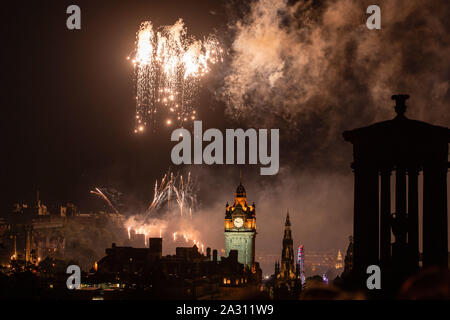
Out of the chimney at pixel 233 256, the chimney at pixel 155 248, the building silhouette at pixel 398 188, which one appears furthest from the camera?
the chimney at pixel 233 256

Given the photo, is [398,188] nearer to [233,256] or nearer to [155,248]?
[155,248]

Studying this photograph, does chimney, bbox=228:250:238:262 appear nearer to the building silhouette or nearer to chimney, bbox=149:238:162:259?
chimney, bbox=149:238:162:259

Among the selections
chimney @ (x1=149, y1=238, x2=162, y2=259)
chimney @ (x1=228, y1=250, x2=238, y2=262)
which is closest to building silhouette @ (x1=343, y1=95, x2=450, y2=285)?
chimney @ (x1=149, y1=238, x2=162, y2=259)

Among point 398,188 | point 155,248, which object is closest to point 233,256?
point 155,248

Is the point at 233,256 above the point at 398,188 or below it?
below

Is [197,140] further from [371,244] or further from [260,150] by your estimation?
[371,244]

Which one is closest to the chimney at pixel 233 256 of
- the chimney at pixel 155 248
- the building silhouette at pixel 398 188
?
the chimney at pixel 155 248

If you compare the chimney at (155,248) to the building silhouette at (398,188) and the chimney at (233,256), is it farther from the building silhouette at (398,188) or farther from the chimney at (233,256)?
the building silhouette at (398,188)

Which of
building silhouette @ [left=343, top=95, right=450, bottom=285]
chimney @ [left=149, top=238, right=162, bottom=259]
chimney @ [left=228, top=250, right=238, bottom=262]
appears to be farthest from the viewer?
chimney @ [left=228, top=250, right=238, bottom=262]
